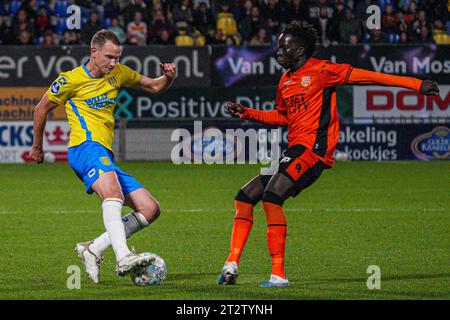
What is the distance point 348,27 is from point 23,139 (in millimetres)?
8449

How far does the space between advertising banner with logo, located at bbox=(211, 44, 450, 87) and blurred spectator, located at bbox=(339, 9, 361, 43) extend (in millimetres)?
963

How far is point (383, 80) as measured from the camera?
8.13 meters

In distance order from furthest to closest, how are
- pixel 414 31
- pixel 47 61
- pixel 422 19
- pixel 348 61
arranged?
1. pixel 422 19
2. pixel 414 31
3. pixel 348 61
4. pixel 47 61

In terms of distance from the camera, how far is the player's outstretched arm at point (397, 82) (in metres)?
8.03

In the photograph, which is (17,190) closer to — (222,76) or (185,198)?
(185,198)

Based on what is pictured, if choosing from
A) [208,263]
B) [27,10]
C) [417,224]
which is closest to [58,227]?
[208,263]

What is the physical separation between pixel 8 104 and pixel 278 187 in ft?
55.5

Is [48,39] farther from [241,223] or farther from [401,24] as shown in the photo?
[241,223]

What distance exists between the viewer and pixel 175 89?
24.7m

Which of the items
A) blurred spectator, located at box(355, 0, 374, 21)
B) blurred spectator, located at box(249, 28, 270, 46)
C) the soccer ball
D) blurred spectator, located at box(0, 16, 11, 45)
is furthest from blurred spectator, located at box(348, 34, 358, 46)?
the soccer ball

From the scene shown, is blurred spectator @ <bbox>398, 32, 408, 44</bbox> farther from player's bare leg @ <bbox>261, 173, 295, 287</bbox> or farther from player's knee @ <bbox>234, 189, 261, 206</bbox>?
player's bare leg @ <bbox>261, 173, 295, 287</bbox>

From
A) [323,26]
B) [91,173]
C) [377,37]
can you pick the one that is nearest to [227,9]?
[323,26]

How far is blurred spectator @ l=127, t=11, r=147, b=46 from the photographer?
1012 inches

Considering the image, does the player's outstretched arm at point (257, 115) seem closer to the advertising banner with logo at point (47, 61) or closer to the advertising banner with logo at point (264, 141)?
the advertising banner with logo at point (264, 141)
